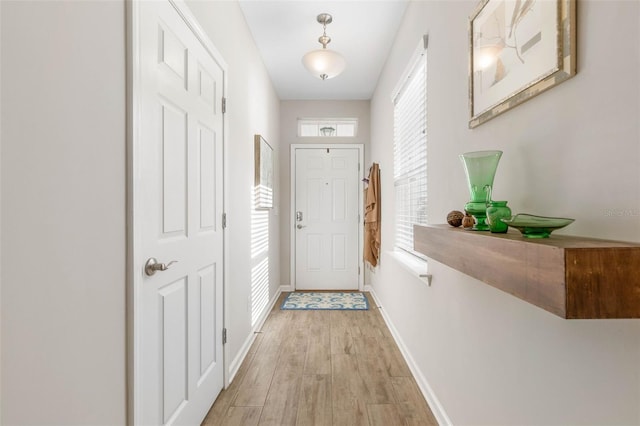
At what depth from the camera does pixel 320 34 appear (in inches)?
116

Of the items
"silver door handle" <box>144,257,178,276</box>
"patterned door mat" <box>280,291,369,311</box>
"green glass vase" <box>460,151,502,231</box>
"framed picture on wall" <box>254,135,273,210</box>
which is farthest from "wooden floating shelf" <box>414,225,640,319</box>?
"patterned door mat" <box>280,291,369,311</box>

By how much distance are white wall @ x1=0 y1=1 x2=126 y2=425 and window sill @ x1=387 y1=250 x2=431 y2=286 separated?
60.9 inches

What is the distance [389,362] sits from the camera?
245 cm

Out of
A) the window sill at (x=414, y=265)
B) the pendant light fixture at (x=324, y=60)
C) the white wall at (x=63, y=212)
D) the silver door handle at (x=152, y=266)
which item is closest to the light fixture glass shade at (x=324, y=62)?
the pendant light fixture at (x=324, y=60)

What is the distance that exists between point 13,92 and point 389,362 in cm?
249

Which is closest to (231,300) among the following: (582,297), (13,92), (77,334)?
(77,334)

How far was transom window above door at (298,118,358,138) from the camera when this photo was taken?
15.1ft

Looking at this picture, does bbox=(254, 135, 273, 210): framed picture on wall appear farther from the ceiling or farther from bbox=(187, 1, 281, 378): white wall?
the ceiling

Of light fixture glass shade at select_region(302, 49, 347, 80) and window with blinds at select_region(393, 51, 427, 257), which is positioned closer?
window with blinds at select_region(393, 51, 427, 257)

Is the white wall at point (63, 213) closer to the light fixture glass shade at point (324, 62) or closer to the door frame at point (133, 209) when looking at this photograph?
the door frame at point (133, 209)

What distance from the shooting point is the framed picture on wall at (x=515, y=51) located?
2.82 feet

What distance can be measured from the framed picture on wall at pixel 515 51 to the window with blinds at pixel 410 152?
0.85m

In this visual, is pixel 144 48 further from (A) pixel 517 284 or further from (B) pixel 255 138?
(B) pixel 255 138

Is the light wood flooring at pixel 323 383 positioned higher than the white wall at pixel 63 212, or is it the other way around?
the white wall at pixel 63 212
